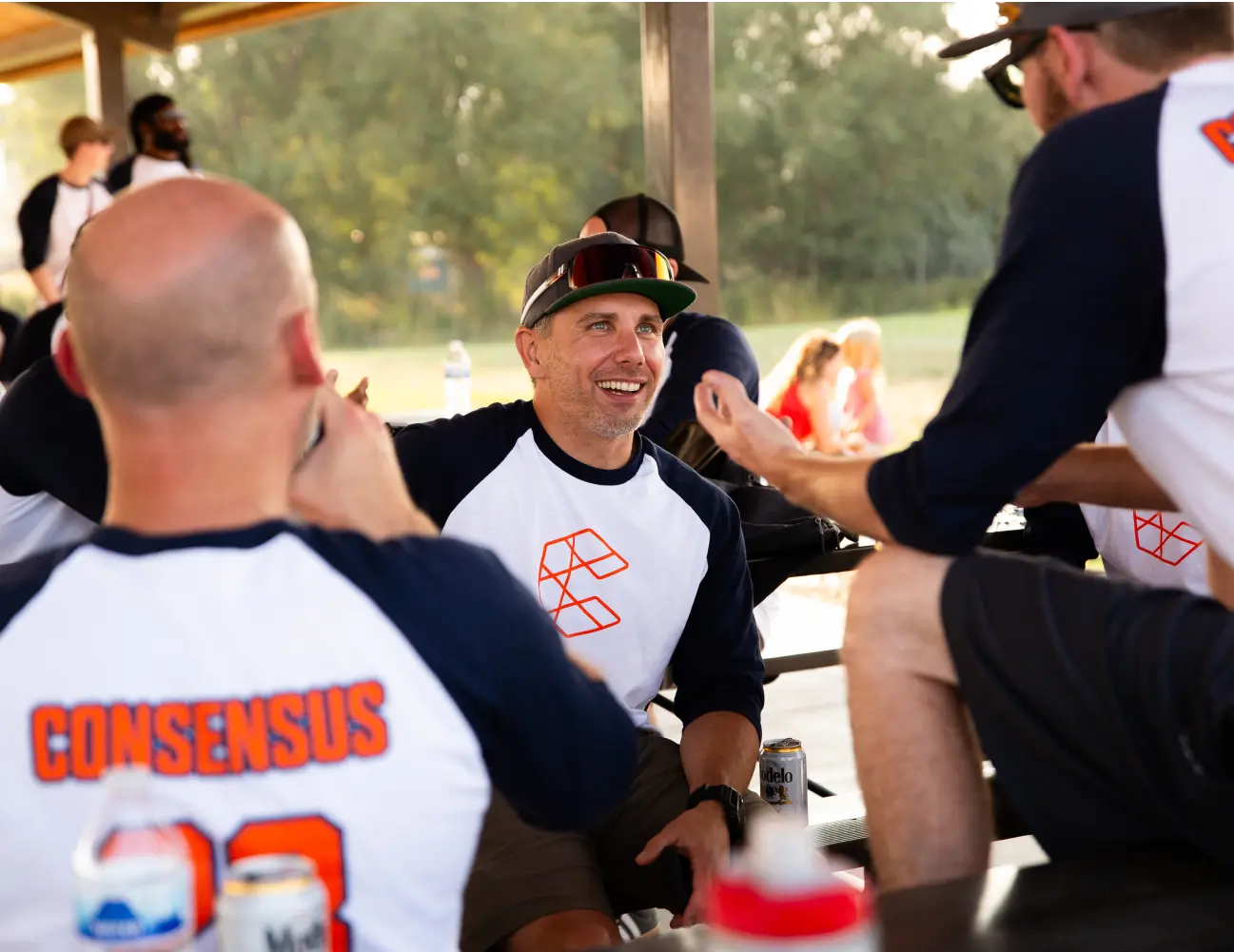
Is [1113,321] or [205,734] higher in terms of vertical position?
[1113,321]

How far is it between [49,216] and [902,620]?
7479 millimetres

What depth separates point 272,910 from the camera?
100 centimetres

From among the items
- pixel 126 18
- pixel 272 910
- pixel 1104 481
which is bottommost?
pixel 272 910

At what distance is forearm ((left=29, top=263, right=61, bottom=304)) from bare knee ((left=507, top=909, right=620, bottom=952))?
22.5 feet

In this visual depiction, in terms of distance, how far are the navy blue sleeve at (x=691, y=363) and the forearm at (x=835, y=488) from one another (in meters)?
1.93

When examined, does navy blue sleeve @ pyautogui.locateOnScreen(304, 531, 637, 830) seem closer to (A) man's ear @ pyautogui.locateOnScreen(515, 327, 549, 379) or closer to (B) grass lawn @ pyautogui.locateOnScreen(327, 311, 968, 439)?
(A) man's ear @ pyautogui.locateOnScreen(515, 327, 549, 379)

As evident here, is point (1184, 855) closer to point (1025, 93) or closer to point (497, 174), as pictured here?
point (1025, 93)

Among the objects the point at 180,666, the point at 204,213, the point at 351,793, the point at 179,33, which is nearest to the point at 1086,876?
the point at 351,793

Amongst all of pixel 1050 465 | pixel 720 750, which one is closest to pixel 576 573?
pixel 720 750

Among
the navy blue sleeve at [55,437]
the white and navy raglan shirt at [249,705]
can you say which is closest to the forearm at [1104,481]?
the white and navy raglan shirt at [249,705]

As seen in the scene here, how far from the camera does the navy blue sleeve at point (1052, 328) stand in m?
→ 1.56

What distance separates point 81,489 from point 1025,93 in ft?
5.35

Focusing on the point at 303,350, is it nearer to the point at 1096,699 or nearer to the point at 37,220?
the point at 1096,699

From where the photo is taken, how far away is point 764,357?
64.3 feet
